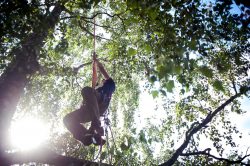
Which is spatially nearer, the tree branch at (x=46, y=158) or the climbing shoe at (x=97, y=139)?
the tree branch at (x=46, y=158)

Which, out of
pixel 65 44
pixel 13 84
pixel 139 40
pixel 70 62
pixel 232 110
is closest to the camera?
pixel 65 44

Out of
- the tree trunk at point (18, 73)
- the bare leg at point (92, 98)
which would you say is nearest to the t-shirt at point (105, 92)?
the bare leg at point (92, 98)

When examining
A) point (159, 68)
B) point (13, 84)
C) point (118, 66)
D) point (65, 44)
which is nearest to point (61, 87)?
point (118, 66)

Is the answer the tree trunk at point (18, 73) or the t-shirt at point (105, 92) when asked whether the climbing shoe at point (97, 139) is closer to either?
the t-shirt at point (105, 92)

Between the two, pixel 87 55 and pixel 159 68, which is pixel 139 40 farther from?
pixel 159 68

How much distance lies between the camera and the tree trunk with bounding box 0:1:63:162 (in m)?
7.42

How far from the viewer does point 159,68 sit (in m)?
3.52

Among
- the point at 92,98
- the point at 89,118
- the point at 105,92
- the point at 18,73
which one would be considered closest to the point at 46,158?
the point at 89,118

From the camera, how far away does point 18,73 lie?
8.94 meters

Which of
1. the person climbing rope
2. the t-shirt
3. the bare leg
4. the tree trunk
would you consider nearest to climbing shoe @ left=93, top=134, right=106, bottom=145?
the person climbing rope

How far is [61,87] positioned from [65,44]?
25.3 feet

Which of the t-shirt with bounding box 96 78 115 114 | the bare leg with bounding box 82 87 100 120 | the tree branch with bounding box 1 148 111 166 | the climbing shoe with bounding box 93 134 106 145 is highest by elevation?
the t-shirt with bounding box 96 78 115 114

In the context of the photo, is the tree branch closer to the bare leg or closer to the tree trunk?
the tree trunk

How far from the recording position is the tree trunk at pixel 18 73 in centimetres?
742
